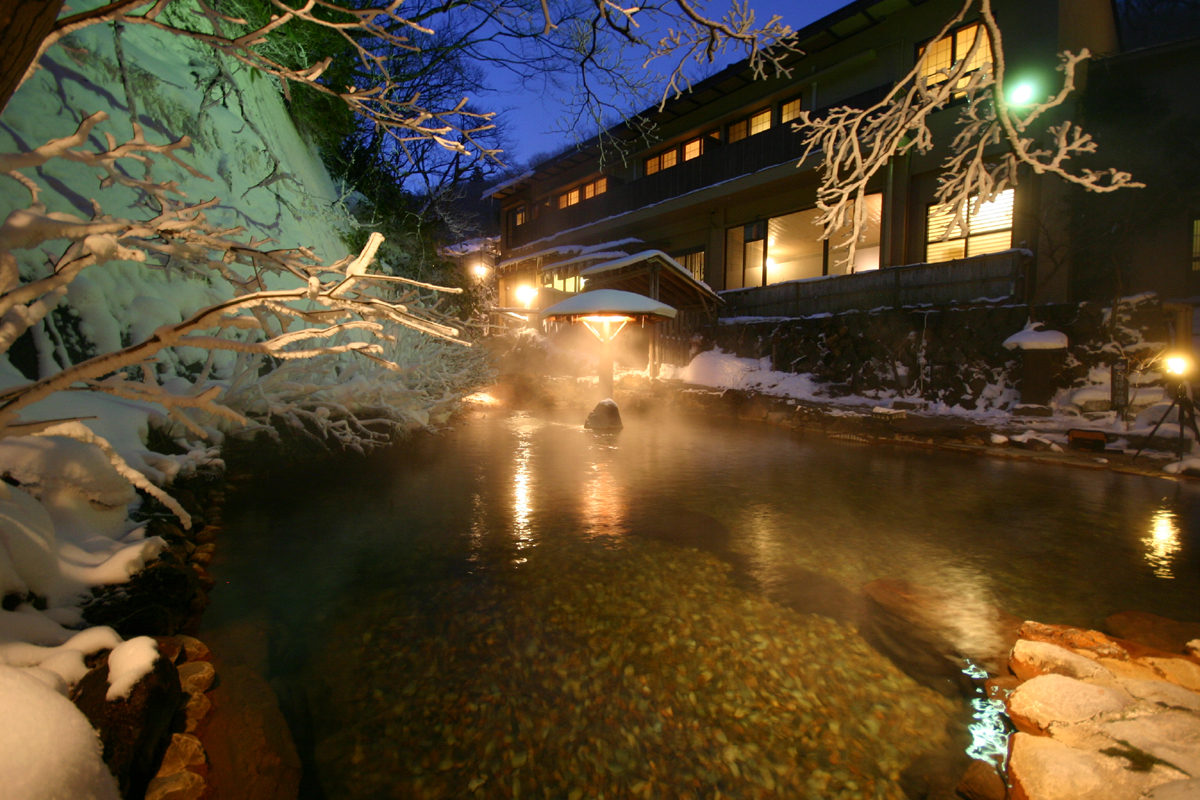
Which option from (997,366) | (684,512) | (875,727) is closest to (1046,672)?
(875,727)

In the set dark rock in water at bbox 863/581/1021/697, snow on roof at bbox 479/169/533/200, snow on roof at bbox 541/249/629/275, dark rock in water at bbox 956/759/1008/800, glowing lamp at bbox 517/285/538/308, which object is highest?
snow on roof at bbox 479/169/533/200

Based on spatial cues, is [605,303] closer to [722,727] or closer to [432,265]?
[432,265]

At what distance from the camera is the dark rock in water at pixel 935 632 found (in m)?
2.79

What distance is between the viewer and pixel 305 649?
2900 millimetres

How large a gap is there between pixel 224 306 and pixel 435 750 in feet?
6.67

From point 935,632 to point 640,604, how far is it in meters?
1.87

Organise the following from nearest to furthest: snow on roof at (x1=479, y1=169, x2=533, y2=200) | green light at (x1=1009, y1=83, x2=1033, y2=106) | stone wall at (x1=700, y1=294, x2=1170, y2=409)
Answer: stone wall at (x1=700, y1=294, x2=1170, y2=409)
green light at (x1=1009, y1=83, x2=1033, y2=106)
snow on roof at (x1=479, y1=169, x2=533, y2=200)

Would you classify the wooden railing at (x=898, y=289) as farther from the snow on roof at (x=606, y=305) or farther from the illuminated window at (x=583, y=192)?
the illuminated window at (x=583, y=192)

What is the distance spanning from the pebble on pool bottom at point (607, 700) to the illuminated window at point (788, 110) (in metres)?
16.5

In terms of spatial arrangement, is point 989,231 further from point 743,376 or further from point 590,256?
point 590,256

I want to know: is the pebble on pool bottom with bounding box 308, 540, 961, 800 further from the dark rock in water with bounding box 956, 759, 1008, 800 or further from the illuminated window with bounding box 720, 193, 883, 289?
the illuminated window with bounding box 720, 193, 883, 289

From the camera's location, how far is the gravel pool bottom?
2211 mm

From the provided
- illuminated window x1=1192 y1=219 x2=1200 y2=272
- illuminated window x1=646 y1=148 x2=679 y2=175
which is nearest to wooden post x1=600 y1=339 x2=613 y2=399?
illuminated window x1=646 y1=148 x2=679 y2=175

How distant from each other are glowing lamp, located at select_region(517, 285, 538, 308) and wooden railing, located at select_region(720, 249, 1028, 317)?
41.1 feet
